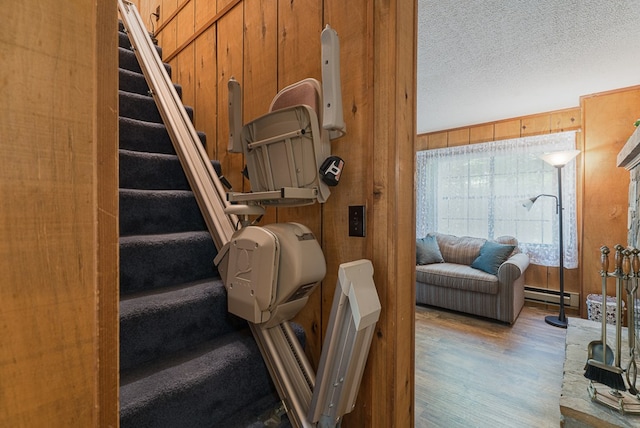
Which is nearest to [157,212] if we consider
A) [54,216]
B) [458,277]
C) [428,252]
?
[54,216]

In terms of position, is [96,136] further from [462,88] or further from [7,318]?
[462,88]

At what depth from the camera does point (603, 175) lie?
332cm

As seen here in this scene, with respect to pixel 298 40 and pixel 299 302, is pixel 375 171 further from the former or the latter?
pixel 298 40

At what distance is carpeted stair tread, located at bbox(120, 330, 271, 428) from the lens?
0.93 meters

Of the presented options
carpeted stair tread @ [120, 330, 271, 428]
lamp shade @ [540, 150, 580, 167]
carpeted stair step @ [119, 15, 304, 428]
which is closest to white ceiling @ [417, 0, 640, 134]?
lamp shade @ [540, 150, 580, 167]

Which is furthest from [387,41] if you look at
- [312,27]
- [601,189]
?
[601,189]

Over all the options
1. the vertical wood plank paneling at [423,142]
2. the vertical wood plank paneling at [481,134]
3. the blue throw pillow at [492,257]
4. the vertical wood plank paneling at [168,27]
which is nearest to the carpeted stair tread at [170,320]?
the vertical wood plank paneling at [168,27]

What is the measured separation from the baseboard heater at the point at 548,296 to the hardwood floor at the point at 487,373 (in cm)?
70

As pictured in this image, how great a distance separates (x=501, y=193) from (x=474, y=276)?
1.66m

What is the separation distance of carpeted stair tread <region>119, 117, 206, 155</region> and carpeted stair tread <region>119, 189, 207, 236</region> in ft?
1.56

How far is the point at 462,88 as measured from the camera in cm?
330

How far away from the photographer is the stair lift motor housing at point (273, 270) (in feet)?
3.60

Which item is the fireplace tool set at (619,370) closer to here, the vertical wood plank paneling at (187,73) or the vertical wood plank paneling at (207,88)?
the vertical wood plank paneling at (207,88)

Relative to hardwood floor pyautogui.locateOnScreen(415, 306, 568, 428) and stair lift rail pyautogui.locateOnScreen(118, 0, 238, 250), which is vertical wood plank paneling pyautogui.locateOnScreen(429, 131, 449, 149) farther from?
stair lift rail pyautogui.locateOnScreen(118, 0, 238, 250)
